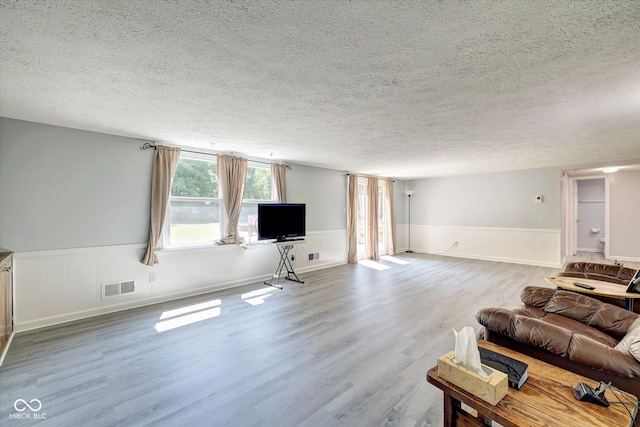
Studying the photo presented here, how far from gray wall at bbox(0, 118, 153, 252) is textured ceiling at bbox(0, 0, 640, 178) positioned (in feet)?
0.79

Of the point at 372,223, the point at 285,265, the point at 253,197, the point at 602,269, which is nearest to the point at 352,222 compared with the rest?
the point at 372,223

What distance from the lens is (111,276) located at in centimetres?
373

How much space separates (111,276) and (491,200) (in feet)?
27.9

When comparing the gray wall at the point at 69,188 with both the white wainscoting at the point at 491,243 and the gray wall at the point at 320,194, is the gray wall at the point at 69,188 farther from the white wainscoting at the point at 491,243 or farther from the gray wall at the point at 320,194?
the white wainscoting at the point at 491,243

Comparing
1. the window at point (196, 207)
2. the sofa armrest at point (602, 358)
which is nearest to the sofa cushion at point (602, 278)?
the sofa armrest at point (602, 358)

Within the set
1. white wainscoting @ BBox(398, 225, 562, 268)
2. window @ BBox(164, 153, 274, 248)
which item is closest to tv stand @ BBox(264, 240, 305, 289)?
window @ BBox(164, 153, 274, 248)

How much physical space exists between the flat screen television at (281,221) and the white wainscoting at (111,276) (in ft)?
1.63

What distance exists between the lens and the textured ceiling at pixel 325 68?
1441mm

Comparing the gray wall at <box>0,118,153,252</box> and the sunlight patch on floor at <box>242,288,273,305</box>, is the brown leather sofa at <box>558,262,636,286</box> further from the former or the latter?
the gray wall at <box>0,118,153,252</box>

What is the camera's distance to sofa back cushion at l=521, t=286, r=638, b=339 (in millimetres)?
2178

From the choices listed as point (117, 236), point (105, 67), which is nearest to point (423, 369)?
point (105, 67)

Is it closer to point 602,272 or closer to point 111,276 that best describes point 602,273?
point 602,272

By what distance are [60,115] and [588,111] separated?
222 inches

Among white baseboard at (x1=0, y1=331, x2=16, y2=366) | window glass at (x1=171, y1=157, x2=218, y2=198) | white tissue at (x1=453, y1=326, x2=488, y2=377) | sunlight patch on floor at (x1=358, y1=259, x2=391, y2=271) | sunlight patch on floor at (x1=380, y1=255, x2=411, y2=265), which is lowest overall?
sunlight patch on floor at (x1=380, y1=255, x2=411, y2=265)
